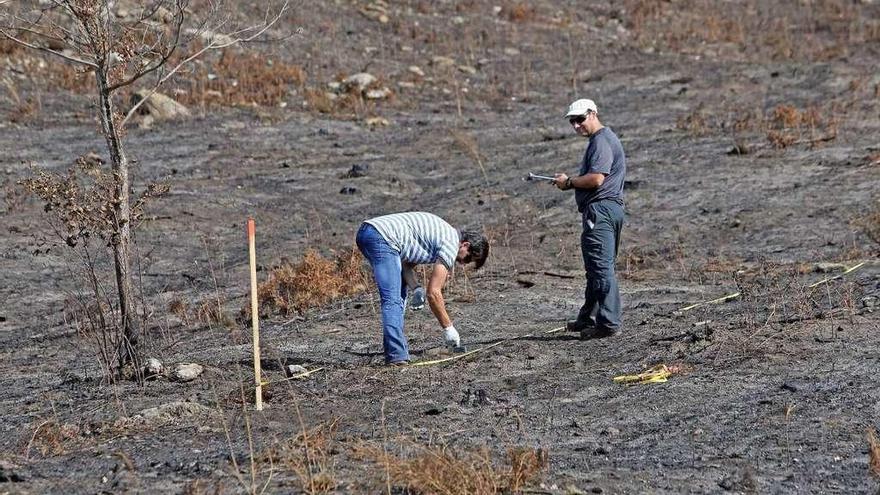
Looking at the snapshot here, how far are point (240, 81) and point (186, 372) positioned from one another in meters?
15.1

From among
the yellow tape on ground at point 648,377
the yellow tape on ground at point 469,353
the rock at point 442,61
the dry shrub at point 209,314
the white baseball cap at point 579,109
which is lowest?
the dry shrub at point 209,314

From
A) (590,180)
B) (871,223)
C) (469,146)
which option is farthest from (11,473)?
(469,146)

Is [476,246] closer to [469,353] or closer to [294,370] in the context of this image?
[469,353]

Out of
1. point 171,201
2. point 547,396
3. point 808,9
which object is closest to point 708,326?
point 547,396

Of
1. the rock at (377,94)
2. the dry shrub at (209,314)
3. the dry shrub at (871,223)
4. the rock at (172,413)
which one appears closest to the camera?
the rock at (172,413)

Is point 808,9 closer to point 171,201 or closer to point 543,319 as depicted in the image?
point 171,201

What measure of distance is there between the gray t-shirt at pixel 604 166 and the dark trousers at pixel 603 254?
0.06m

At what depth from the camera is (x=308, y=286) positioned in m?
12.4

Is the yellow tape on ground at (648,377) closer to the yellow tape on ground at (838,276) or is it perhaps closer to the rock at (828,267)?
the yellow tape on ground at (838,276)

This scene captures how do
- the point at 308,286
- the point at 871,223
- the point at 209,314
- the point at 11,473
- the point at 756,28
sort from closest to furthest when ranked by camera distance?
the point at 11,473 < the point at 209,314 < the point at 308,286 < the point at 871,223 < the point at 756,28

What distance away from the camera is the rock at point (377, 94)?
77.8 feet

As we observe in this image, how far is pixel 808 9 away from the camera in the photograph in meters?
33.6

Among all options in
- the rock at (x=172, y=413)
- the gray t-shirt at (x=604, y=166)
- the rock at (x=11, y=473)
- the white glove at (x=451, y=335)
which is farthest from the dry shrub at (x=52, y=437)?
the gray t-shirt at (x=604, y=166)

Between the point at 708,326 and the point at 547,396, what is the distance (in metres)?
1.79
